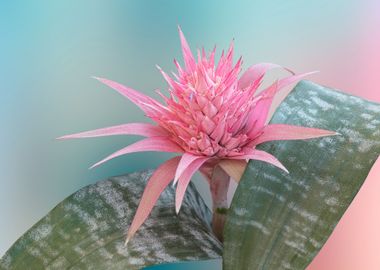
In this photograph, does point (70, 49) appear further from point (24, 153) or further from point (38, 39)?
point (24, 153)

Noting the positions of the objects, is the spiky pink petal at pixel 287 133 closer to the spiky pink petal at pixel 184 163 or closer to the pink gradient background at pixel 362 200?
the spiky pink petal at pixel 184 163

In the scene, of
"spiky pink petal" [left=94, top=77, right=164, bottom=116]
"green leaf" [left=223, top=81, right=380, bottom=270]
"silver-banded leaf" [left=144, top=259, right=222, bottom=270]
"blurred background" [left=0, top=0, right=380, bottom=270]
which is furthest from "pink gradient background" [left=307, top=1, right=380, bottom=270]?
"spiky pink petal" [left=94, top=77, right=164, bottom=116]

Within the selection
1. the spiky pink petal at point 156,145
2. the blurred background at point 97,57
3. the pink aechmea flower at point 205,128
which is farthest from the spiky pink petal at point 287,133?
the blurred background at point 97,57

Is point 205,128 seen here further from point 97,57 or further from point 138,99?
point 97,57

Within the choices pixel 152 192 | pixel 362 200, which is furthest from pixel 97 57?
pixel 362 200

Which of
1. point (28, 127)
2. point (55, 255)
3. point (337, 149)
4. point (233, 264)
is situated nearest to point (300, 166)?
point (337, 149)

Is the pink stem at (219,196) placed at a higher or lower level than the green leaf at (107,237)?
higher
